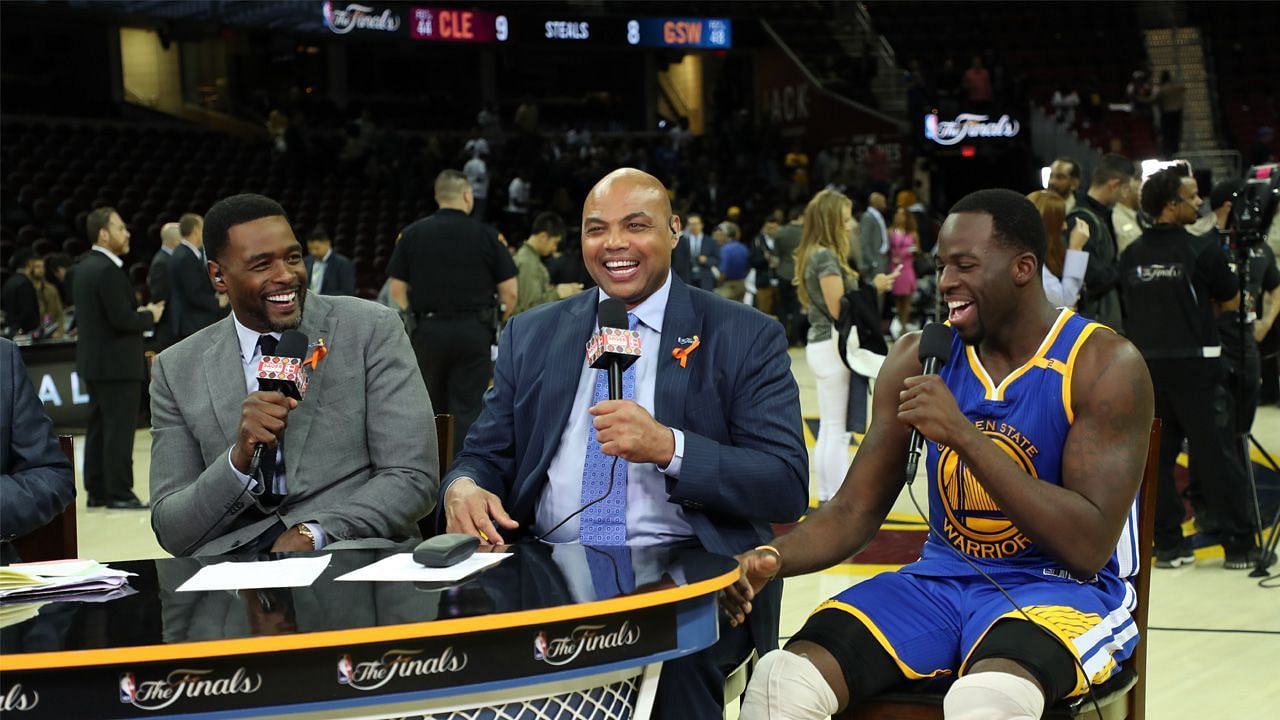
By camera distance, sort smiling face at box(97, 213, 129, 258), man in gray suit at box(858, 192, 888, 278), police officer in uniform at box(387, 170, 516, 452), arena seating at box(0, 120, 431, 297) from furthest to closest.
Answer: arena seating at box(0, 120, 431, 297)
man in gray suit at box(858, 192, 888, 278)
smiling face at box(97, 213, 129, 258)
police officer in uniform at box(387, 170, 516, 452)

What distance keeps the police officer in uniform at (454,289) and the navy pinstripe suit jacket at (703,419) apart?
4.04 meters

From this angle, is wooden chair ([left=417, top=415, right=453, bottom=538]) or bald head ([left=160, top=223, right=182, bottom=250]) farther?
A: bald head ([left=160, top=223, right=182, bottom=250])

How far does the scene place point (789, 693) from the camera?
7.77 ft

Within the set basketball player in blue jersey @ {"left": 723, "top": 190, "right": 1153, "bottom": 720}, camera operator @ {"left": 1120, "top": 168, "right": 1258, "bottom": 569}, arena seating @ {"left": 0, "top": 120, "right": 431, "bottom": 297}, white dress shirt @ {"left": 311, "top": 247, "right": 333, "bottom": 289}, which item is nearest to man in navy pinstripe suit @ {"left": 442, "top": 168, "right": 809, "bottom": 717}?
basketball player in blue jersey @ {"left": 723, "top": 190, "right": 1153, "bottom": 720}

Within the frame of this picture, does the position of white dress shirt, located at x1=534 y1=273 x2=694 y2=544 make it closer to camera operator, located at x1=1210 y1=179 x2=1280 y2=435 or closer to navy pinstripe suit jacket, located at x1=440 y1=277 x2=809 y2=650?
navy pinstripe suit jacket, located at x1=440 y1=277 x2=809 y2=650

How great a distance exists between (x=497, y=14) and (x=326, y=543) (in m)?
19.6

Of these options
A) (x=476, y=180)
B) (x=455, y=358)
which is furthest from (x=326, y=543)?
(x=476, y=180)

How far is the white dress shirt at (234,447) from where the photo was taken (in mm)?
2776

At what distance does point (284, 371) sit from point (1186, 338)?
3.87 meters

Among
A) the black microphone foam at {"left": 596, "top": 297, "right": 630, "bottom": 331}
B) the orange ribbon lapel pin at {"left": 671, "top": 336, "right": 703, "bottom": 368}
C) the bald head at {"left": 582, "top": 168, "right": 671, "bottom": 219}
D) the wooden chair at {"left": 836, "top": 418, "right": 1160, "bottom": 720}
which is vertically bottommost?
the wooden chair at {"left": 836, "top": 418, "right": 1160, "bottom": 720}

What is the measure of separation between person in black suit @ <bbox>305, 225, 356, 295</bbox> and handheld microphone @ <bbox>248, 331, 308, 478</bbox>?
6.98 metres

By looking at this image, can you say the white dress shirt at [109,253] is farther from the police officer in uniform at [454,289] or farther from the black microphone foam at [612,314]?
the black microphone foam at [612,314]

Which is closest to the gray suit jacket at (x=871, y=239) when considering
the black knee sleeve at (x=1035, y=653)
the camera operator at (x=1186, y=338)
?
the camera operator at (x=1186, y=338)

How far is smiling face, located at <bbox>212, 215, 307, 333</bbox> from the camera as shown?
2918 mm
